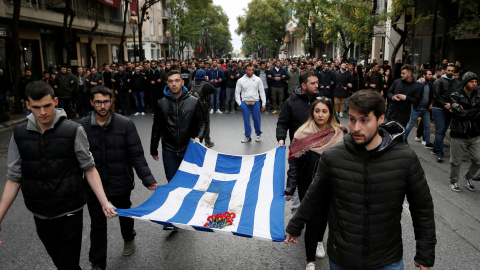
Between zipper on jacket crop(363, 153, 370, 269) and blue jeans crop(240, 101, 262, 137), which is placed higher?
zipper on jacket crop(363, 153, 370, 269)

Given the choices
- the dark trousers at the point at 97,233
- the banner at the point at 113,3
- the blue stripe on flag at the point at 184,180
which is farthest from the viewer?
the banner at the point at 113,3

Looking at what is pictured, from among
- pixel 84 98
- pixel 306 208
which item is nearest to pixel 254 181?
pixel 306 208

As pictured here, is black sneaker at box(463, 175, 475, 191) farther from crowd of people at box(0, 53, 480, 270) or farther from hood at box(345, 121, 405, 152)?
hood at box(345, 121, 405, 152)

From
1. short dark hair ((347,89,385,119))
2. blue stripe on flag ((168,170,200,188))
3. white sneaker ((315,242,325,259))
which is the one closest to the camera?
short dark hair ((347,89,385,119))

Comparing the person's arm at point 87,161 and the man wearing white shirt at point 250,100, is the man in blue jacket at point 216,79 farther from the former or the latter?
the person's arm at point 87,161

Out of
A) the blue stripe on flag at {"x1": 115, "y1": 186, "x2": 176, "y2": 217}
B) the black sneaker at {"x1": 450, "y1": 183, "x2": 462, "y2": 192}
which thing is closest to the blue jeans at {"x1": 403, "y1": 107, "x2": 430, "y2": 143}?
the black sneaker at {"x1": 450, "y1": 183, "x2": 462, "y2": 192}

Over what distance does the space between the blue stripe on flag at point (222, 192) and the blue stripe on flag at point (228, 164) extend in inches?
8.8

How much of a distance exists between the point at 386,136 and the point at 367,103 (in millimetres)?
277

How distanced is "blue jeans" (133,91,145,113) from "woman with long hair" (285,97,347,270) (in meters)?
13.1

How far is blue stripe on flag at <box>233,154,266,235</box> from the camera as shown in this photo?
3695mm

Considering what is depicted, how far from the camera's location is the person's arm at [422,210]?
2602 millimetres

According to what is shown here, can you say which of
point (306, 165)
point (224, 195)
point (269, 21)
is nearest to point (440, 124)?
point (306, 165)

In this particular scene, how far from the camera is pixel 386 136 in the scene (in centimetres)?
263

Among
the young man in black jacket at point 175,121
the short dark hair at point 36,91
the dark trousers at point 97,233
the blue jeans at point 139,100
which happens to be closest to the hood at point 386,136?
the short dark hair at point 36,91
